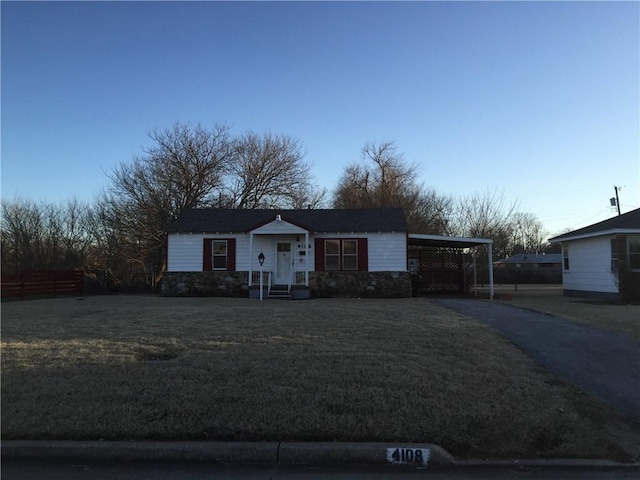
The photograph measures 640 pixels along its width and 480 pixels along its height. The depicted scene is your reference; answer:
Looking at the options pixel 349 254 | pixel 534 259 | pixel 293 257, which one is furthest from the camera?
pixel 534 259

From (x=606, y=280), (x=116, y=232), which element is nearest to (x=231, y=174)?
(x=116, y=232)

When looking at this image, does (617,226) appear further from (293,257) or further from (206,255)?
(206,255)

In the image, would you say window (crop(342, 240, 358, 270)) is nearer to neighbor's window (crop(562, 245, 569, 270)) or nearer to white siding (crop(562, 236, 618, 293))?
white siding (crop(562, 236, 618, 293))

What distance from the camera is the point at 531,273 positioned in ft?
149

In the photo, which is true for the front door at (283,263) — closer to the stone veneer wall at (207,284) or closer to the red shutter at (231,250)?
the stone veneer wall at (207,284)

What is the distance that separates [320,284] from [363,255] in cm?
236

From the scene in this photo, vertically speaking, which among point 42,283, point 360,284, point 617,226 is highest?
point 617,226

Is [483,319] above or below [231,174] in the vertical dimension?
below

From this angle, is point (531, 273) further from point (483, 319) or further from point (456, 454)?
point (456, 454)

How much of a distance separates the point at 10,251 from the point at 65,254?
378 centimetres

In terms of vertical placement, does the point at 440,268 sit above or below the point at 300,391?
above

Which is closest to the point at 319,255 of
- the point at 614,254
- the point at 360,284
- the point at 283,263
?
the point at 283,263

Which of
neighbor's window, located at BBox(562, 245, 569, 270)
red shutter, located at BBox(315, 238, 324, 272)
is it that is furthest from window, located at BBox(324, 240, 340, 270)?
neighbor's window, located at BBox(562, 245, 569, 270)

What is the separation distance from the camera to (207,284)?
23.5m
